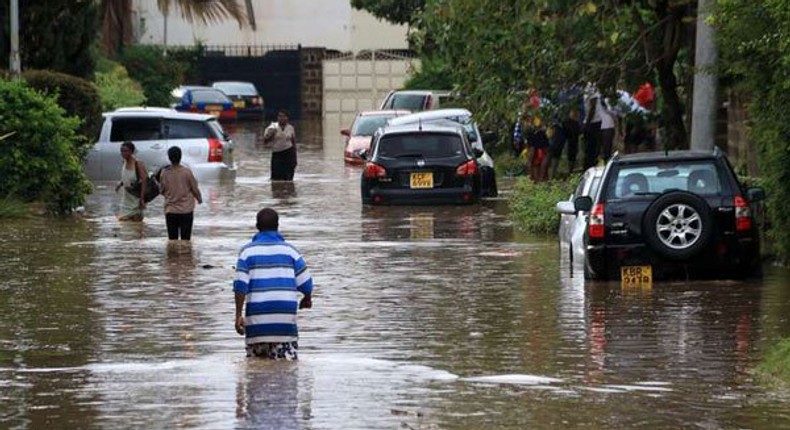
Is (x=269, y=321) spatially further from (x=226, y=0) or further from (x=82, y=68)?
(x=226, y=0)

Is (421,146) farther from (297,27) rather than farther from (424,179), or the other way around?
(297,27)

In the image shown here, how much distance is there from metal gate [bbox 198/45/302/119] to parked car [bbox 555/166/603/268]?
53.6 meters

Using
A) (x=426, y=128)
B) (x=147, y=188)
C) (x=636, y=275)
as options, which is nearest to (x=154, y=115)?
(x=426, y=128)

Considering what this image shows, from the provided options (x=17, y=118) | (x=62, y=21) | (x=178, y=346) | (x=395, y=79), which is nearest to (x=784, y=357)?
(x=178, y=346)

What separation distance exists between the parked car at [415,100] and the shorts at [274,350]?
36982 millimetres

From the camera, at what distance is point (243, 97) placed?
69.8 m

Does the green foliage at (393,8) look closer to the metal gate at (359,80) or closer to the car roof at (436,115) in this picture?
the metal gate at (359,80)

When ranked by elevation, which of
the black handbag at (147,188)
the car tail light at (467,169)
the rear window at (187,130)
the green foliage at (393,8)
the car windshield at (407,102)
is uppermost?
the green foliage at (393,8)

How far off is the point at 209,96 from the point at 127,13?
16270 mm

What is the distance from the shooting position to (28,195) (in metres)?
29.6

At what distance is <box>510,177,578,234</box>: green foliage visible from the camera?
26.5 m

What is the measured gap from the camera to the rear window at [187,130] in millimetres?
35969

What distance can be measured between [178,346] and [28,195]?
1474 cm

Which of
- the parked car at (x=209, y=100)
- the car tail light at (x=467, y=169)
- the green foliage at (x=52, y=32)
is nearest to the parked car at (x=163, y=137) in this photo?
the green foliage at (x=52, y=32)
